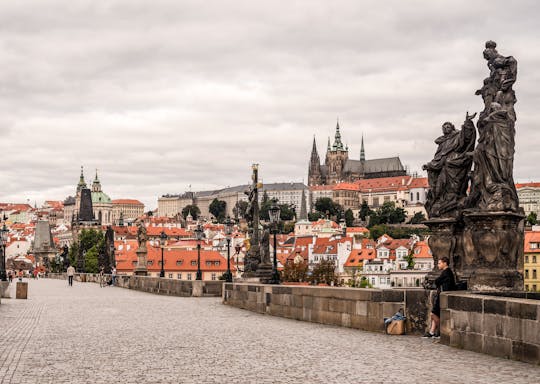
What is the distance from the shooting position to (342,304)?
1551 cm

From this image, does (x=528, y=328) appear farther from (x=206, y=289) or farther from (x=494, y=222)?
(x=206, y=289)

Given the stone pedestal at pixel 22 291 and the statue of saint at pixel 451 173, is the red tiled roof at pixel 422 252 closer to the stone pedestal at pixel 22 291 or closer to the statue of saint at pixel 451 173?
the stone pedestal at pixel 22 291

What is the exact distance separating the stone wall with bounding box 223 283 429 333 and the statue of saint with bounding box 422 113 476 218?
78.7 inches

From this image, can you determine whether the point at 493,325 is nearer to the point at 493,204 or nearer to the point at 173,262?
the point at 493,204

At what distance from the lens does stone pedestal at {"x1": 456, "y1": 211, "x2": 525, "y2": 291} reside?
12.4m

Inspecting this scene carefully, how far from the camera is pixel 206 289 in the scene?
3044cm

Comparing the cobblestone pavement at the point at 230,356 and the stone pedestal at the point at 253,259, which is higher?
the stone pedestal at the point at 253,259

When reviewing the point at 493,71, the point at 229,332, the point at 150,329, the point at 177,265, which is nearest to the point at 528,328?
the point at 493,71

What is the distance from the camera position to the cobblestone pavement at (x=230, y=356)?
909 centimetres

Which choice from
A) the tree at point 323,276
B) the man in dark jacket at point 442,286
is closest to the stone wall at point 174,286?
the man in dark jacket at point 442,286

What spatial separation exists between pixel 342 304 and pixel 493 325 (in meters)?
5.37

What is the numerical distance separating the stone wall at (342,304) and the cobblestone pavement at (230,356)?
347mm

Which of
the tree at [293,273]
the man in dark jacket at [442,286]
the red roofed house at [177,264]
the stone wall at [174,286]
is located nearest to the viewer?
the man in dark jacket at [442,286]

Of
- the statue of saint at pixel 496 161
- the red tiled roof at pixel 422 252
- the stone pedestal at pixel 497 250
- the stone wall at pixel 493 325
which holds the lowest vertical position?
the red tiled roof at pixel 422 252
